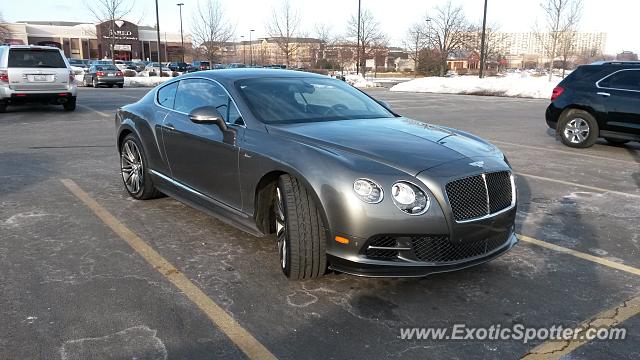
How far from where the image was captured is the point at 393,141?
3758 millimetres

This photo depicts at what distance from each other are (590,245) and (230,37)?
164 feet

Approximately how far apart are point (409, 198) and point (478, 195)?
539 millimetres

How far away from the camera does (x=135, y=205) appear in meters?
5.69

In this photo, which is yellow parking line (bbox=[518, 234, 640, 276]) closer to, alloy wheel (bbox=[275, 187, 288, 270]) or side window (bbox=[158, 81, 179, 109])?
alloy wheel (bbox=[275, 187, 288, 270])

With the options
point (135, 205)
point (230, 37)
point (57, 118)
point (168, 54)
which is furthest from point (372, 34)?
point (168, 54)

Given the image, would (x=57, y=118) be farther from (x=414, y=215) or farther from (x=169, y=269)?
Result: (x=414, y=215)

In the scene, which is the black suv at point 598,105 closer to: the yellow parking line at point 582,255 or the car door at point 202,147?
the yellow parking line at point 582,255

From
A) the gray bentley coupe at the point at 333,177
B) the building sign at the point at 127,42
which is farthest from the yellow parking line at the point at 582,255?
the building sign at the point at 127,42

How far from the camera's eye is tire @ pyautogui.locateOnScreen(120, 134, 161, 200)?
5.63 m

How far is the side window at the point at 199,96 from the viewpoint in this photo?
4555 mm

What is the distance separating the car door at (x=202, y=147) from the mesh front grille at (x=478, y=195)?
1.68m

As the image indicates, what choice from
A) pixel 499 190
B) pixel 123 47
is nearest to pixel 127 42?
pixel 123 47

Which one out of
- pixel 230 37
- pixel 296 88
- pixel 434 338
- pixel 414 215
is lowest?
pixel 434 338

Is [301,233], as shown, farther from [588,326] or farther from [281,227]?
[588,326]
